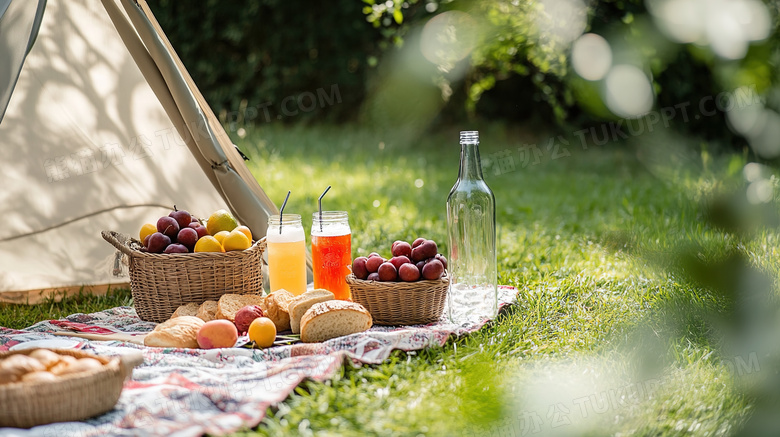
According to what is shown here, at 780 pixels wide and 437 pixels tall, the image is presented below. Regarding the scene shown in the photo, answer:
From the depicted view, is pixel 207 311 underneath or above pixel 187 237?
underneath

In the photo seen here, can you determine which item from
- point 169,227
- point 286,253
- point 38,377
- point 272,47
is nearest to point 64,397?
point 38,377

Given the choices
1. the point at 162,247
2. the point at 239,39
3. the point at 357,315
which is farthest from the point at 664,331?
the point at 239,39

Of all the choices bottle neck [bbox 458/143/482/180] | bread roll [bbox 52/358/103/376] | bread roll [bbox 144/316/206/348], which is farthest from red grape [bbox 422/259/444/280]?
bread roll [bbox 52/358/103/376]

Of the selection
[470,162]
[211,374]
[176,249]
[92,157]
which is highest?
[92,157]

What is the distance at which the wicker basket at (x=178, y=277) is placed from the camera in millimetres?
2842

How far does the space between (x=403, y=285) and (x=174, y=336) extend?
2.72ft

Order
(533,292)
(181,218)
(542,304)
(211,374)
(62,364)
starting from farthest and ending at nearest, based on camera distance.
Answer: (533,292), (542,304), (181,218), (211,374), (62,364)

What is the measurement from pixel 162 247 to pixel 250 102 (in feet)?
22.5

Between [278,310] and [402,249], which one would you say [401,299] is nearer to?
[402,249]

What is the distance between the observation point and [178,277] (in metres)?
2.86

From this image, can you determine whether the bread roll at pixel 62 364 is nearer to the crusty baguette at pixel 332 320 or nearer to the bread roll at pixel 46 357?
the bread roll at pixel 46 357

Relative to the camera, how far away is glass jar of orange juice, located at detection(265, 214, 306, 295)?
118 inches

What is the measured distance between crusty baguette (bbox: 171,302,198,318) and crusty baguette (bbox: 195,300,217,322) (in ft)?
0.11

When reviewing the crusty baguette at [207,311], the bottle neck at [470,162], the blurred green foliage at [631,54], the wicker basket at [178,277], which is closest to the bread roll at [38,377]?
the crusty baguette at [207,311]
